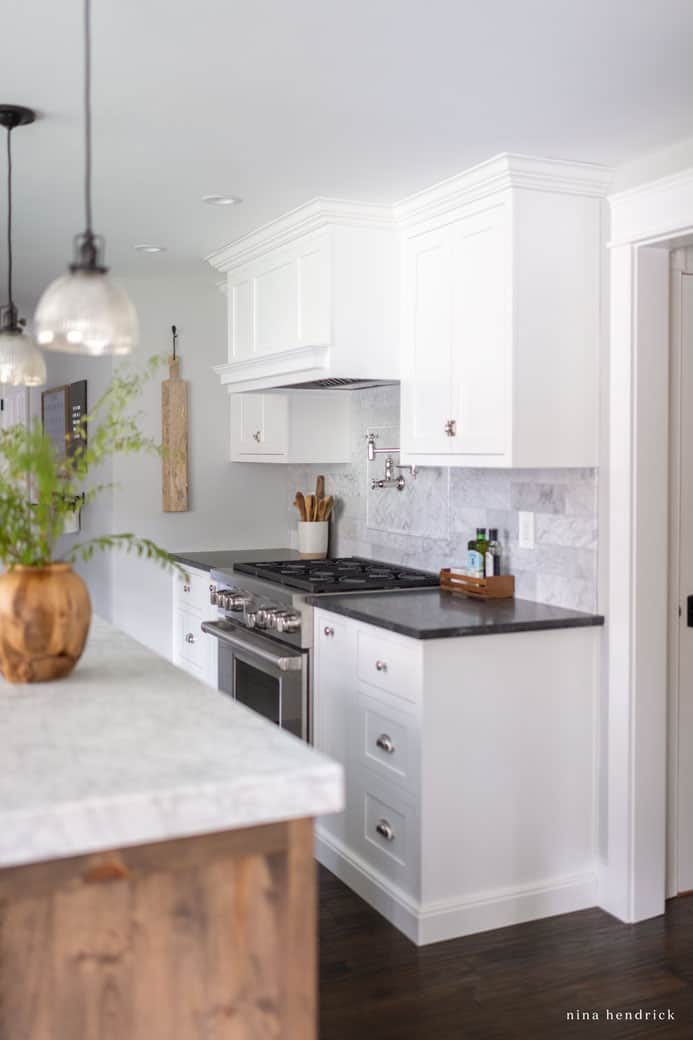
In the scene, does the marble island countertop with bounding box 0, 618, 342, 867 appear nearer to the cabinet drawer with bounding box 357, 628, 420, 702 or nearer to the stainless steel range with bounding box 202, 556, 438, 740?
the cabinet drawer with bounding box 357, 628, 420, 702

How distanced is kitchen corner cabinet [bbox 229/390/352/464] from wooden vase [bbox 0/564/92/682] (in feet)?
9.32

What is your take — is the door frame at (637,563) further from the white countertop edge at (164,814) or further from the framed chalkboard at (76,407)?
A: the framed chalkboard at (76,407)

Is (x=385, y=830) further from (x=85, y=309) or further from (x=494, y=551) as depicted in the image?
(x=85, y=309)

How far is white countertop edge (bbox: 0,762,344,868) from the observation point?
4.70ft

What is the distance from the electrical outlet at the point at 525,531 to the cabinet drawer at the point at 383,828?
0.99 metres

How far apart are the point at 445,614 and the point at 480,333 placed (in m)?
0.94

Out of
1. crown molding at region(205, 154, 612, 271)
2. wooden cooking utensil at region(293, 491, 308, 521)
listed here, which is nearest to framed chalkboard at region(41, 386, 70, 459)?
wooden cooking utensil at region(293, 491, 308, 521)

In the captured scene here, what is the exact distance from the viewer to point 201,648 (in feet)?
16.3

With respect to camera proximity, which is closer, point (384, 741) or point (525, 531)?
point (384, 741)

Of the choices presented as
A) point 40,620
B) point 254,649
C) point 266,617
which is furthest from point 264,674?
point 40,620

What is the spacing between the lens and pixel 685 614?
344 centimetres

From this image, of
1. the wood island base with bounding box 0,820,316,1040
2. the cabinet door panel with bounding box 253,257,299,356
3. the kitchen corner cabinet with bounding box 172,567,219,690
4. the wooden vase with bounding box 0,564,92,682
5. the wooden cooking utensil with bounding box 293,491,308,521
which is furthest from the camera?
the wooden cooking utensil with bounding box 293,491,308,521

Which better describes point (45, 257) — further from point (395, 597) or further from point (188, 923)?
point (188, 923)

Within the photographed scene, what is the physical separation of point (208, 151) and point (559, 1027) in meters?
2.66
